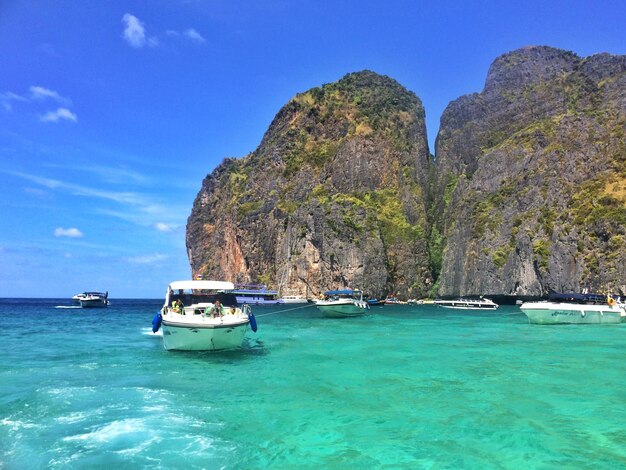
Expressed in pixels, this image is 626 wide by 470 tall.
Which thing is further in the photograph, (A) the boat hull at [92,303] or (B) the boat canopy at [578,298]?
(A) the boat hull at [92,303]

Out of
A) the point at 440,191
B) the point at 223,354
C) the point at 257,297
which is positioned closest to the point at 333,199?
the point at 257,297

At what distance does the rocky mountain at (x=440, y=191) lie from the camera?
10312 cm

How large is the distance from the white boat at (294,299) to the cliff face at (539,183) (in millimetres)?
39158

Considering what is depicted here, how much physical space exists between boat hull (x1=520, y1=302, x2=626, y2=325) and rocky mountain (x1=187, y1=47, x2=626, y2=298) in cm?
4201

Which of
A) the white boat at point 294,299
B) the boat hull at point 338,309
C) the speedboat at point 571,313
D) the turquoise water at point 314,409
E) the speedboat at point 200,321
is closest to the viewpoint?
the turquoise water at point 314,409

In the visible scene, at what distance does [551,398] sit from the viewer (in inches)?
687

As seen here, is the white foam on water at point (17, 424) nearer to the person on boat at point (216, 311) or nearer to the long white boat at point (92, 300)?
the person on boat at point (216, 311)

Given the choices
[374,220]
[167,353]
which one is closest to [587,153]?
[374,220]

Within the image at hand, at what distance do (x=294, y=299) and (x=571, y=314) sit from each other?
78.9 m

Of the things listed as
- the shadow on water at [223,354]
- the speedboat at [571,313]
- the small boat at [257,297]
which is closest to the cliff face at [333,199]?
the small boat at [257,297]

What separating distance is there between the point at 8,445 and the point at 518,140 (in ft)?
439

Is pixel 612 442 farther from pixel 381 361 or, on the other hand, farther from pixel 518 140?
pixel 518 140

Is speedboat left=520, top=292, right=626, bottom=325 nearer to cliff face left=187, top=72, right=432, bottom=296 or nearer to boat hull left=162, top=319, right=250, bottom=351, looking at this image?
boat hull left=162, top=319, right=250, bottom=351

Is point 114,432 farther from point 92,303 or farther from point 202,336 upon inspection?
point 92,303
